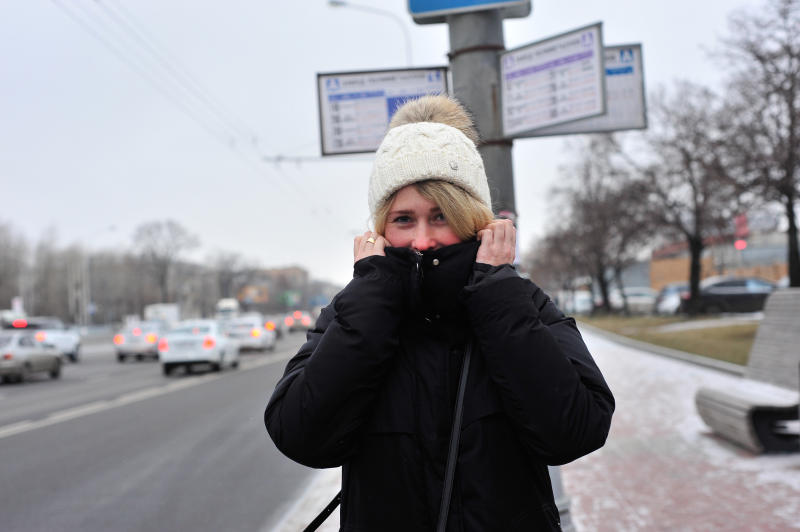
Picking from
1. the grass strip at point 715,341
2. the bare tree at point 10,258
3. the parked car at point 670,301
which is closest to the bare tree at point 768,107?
the grass strip at point 715,341

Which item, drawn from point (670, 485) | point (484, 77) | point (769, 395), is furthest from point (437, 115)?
point (769, 395)

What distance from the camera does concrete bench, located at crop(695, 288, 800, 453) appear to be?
6605mm

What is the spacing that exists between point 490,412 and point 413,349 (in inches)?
9.1

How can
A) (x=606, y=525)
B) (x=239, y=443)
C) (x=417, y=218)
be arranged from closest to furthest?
(x=417, y=218), (x=606, y=525), (x=239, y=443)

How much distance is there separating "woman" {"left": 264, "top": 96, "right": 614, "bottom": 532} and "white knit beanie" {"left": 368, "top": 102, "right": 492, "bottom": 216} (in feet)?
0.24

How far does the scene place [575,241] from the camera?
45906 mm

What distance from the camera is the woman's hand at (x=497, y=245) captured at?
1681 millimetres

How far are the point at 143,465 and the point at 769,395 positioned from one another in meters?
6.60

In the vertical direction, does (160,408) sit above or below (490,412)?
below

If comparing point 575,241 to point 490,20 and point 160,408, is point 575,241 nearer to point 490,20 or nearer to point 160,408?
point 160,408

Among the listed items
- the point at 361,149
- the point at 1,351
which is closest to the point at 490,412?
the point at 361,149

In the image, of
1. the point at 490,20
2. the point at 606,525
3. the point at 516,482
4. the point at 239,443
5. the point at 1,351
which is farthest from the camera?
the point at 1,351

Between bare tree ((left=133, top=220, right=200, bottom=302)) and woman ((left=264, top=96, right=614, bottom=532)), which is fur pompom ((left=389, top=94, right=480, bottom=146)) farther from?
bare tree ((left=133, top=220, right=200, bottom=302))

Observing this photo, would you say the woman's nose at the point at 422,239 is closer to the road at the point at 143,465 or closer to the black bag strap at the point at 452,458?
the black bag strap at the point at 452,458
